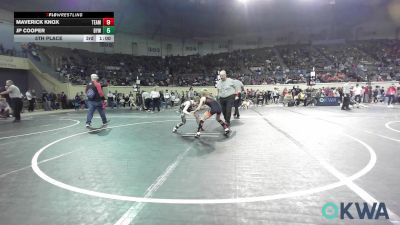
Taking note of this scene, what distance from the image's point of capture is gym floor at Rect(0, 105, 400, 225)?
325cm

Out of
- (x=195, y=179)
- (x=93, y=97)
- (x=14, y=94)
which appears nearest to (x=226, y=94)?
(x=93, y=97)

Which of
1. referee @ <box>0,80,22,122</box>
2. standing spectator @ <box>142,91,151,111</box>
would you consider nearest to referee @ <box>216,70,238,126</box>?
referee @ <box>0,80,22,122</box>

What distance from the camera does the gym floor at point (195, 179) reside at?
325 cm

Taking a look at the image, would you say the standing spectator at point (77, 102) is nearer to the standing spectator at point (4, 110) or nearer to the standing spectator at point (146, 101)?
the standing spectator at point (146, 101)

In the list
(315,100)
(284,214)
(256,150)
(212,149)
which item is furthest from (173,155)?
(315,100)

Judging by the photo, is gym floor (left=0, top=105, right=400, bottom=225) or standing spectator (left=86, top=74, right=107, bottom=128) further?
standing spectator (left=86, top=74, right=107, bottom=128)

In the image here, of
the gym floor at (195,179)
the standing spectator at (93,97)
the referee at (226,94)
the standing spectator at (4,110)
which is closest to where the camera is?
the gym floor at (195,179)

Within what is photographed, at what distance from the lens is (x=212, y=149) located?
6660 millimetres

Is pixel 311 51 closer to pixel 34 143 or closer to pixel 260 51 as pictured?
pixel 260 51

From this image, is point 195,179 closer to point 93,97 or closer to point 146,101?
point 93,97

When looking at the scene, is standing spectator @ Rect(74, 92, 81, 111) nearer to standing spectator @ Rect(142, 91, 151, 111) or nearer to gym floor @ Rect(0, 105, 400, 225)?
standing spectator @ Rect(142, 91, 151, 111)
